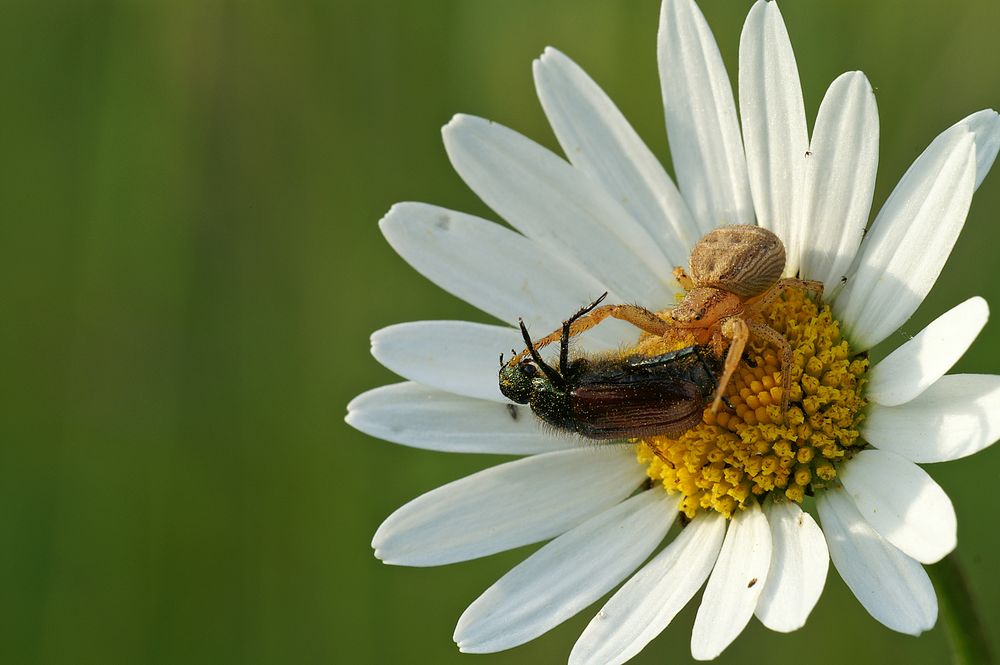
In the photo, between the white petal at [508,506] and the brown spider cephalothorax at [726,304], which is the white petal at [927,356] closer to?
the brown spider cephalothorax at [726,304]

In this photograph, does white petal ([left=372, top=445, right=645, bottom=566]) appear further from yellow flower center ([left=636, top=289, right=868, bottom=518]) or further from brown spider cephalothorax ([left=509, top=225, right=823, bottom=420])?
brown spider cephalothorax ([left=509, top=225, right=823, bottom=420])

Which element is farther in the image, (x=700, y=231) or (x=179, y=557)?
(x=179, y=557)

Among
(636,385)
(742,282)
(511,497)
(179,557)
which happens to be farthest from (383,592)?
(742,282)

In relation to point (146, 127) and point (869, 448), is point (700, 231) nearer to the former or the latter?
point (869, 448)

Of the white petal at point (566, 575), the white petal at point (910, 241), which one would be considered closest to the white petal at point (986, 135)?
the white petal at point (910, 241)

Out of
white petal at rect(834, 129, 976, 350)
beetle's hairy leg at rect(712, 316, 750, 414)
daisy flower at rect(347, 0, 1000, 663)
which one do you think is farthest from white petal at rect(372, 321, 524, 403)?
white petal at rect(834, 129, 976, 350)

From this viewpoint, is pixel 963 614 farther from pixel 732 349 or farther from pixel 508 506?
pixel 508 506
